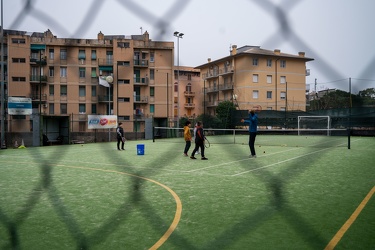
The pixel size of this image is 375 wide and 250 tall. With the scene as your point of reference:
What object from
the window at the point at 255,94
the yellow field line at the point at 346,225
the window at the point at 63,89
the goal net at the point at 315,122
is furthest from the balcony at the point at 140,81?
the goal net at the point at 315,122

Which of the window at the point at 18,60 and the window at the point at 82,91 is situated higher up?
the window at the point at 18,60

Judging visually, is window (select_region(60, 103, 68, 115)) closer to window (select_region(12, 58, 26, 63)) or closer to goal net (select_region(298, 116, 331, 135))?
window (select_region(12, 58, 26, 63))

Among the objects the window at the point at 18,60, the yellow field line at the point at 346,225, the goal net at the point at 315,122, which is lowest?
the yellow field line at the point at 346,225

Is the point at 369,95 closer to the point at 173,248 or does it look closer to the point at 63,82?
the point at 173,248

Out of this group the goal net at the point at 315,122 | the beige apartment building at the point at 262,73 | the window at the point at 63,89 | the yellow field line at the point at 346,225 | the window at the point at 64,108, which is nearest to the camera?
the beige apartment building at the point at 262,73

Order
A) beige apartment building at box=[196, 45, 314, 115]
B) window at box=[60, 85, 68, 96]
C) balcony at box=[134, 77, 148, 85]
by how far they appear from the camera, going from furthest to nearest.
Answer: balcony at box=[134, 77, 148, 85] < window at box=[60, 85, 68, 96] < beige apartment building at box=[196, 45, 314, 115]

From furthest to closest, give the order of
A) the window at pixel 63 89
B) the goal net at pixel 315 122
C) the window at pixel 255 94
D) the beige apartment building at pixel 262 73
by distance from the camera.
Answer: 1. the goal net at pixel 315 122
2. the window at pixel 63 89
3. the window at pixel 255 94
4. the beige apartment building at pixel 262 73

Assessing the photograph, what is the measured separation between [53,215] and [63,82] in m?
1.76

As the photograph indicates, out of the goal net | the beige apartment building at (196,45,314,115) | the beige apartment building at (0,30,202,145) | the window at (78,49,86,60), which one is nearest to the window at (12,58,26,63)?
the beige apartment building at (0,30,202,145)

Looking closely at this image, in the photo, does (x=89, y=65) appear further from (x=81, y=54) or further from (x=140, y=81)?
(x=140, y=81)

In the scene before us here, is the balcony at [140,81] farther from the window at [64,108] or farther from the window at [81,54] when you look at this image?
the window at [64,108]

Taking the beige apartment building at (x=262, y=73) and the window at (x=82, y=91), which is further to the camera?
the window at (x=82, y=91)

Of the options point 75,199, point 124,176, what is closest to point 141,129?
point 124,176

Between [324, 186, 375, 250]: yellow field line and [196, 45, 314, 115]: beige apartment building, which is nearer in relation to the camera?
[196, 45, 314, 115]: beige apartment building
